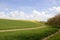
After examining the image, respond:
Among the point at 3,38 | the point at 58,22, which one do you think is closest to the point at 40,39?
the point at 3,38

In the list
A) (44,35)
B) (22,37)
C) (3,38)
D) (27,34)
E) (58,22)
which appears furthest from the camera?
(58,22)

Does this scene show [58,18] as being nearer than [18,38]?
No

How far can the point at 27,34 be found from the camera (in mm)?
33969

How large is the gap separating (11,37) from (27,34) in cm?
452

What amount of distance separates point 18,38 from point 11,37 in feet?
4.04

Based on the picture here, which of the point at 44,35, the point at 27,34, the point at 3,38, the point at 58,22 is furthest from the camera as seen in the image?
the point at 58,22

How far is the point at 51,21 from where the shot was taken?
65.5 meters

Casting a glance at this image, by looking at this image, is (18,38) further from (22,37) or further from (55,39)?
(55,39)

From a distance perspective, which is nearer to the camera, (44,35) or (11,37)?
(11,37)

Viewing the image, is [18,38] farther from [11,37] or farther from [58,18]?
[58,18]

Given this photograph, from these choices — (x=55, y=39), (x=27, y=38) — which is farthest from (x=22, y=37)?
(x=55, y=39)

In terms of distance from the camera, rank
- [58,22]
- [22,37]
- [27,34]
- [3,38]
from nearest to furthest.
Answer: [3,38]
[22,37]
[27,34]
[58,22]

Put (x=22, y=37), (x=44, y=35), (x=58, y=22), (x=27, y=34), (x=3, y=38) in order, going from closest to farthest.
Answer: (x=3, y=38) → (x=22, y=37) → (x=27, y=34) → (x=44, y=35) → (x=58, y=22)

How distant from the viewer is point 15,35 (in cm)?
3169
